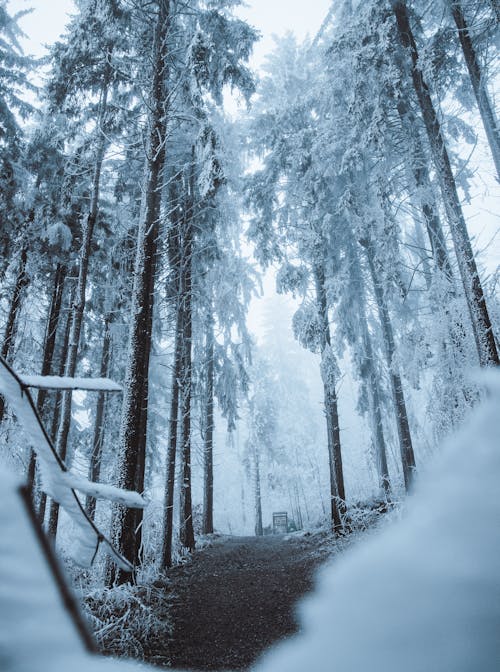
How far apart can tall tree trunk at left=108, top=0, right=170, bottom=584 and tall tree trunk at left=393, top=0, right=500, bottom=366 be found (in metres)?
5.53

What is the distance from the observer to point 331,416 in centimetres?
1193

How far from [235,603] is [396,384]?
27.3ft

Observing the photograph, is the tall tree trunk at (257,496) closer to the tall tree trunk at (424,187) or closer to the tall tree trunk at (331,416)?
the tall tree trunk at (331,416)

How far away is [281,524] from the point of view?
87.7 ft

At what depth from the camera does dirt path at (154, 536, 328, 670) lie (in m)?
4.58

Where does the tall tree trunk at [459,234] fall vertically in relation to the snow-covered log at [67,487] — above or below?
above

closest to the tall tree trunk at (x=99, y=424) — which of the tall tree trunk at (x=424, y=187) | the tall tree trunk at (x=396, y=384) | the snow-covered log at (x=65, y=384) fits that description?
the tall tree trunk at (x=396, y=384)

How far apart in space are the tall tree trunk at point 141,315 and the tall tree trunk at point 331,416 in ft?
19.9

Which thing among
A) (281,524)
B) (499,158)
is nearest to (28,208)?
(499,158)

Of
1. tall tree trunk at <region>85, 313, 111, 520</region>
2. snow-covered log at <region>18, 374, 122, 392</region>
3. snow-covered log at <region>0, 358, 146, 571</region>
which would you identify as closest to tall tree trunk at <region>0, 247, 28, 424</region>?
tall tree trunk at <region>85, 313, 111, 520</region>

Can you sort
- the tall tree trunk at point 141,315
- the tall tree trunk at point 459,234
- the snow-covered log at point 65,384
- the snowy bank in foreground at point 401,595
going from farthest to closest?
1. the tall tree trunk at point 459,234
2. the tall tree trunk at point 141,315
3. the snow-covered log at point 65,384
4. the snowy bank in foreground at point 401,595

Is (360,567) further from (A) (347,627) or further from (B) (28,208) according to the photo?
(B) (28,208)

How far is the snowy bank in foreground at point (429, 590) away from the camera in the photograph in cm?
45

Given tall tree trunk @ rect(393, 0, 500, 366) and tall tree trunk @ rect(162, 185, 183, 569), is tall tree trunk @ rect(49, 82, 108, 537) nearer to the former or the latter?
tall tree trunk @ rect(162, 185, 183, 569)
